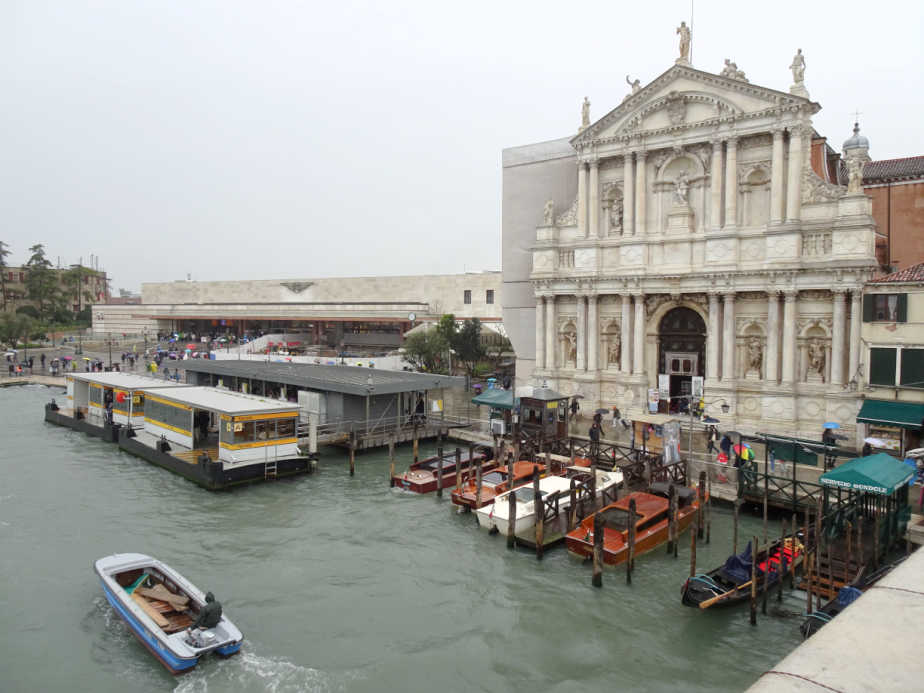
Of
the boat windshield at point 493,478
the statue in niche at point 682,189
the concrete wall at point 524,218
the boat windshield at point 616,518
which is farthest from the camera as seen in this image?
the concrete wall at point 524,218

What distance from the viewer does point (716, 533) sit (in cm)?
1920

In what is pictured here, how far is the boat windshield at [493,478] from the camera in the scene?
855 inches

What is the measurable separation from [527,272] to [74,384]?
2629 cm

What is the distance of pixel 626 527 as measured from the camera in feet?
57.6

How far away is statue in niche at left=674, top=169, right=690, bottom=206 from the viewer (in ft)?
97.8

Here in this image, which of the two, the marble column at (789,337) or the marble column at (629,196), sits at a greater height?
the marble column at (629,196)

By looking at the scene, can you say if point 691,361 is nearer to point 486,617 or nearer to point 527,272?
point 527,272

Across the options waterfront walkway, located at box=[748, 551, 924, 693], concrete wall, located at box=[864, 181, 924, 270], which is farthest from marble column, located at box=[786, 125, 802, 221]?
waterfront walkway, located at box=[748, 551, 924, 693]

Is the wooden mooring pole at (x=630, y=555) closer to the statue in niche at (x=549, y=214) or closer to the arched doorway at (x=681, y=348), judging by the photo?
the arched doorway at (x=681, y=348)

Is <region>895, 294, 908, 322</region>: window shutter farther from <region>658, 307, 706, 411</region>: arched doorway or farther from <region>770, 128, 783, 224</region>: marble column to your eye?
<region>658, 307, 706, 411</region>: arched doorway

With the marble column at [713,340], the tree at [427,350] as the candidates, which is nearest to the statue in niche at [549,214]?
the marble column at [713,340]

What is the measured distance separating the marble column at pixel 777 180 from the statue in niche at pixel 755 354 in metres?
5.22

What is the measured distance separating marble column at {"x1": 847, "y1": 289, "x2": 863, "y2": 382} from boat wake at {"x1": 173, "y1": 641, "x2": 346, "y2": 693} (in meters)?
22.9

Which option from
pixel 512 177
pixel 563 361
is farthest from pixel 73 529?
pixel 512 177
